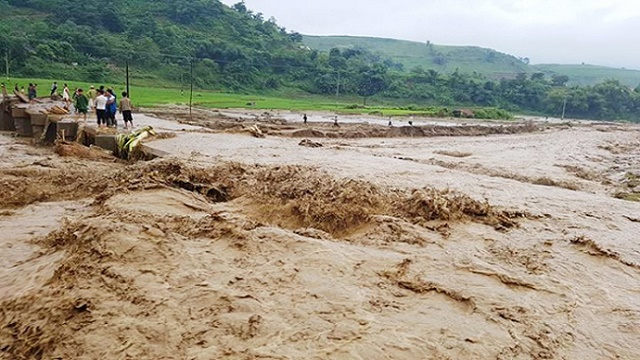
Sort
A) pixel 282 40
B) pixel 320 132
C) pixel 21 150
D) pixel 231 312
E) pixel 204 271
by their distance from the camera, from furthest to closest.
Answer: pixel 282 40 → pixel 320 132 → pixel 21 150 → pixel 204 271 → pixel 231 312

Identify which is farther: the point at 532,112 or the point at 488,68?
the point at 488,68

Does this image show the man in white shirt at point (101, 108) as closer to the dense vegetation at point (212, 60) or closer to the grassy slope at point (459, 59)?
the dense vegetation at point (212, 60)

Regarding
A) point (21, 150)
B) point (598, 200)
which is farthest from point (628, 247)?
point (21, 150)

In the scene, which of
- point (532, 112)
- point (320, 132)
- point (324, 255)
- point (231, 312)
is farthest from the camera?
point (532, 112)

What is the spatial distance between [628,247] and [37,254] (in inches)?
290

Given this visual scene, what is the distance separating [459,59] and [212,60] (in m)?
90.6

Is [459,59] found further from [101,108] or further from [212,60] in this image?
[101,108]

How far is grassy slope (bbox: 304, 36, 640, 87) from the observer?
122 metres

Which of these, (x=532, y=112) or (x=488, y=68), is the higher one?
(x=488, y=68)

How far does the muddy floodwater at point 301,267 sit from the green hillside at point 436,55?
349 feet

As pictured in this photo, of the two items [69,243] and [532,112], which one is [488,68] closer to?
[532,112]

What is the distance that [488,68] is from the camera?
395ft

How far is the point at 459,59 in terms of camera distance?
12800cm

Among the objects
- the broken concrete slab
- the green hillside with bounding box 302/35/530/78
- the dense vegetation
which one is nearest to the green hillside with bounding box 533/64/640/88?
the green hillside with bounding box 302/35/530/78
